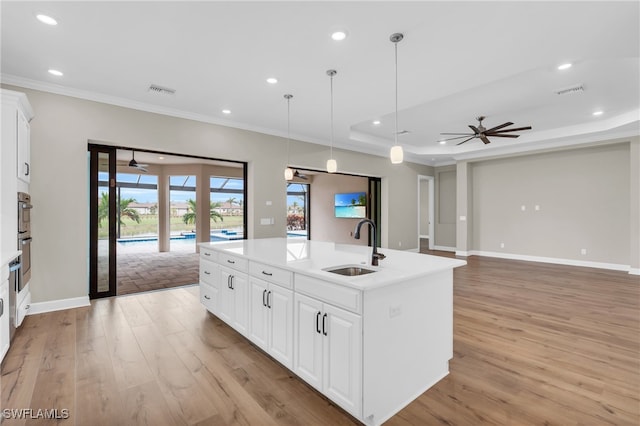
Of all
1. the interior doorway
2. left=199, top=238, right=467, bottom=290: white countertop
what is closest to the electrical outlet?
left=199, top=238, right=467, bottom=290: white countertop

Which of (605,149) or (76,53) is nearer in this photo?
(76,53)

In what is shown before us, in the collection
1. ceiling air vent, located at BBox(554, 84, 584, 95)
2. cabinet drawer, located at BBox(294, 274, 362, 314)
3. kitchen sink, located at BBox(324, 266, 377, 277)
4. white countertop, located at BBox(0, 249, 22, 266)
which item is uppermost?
ceiling air vent, located at BBox(554, 84, 584, 95)

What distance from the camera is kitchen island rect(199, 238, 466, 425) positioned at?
5.47ft

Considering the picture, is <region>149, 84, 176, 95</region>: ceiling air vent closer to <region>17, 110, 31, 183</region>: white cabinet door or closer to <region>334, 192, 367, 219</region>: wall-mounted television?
<region>17, 110, 31, 183</region>: white cabinet door

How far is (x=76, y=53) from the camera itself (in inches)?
116

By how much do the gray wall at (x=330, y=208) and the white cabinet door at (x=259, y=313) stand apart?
20.7 ft

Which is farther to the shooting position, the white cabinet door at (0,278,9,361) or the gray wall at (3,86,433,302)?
the gray wall at (3,86,433,302)

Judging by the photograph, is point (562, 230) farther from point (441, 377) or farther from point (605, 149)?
point (441, 377)

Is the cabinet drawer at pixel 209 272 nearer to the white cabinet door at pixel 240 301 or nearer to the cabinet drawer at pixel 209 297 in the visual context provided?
the cabinet drawer at pixel 209 297

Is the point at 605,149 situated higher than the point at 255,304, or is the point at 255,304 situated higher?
the point at 605,149

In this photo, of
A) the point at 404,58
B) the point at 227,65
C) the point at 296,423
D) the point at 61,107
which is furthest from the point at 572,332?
the point at 61,107

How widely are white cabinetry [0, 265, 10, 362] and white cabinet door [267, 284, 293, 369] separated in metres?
2.03

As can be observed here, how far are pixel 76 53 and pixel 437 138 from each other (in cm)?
646

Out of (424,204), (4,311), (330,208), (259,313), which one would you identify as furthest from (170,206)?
(424,204)
